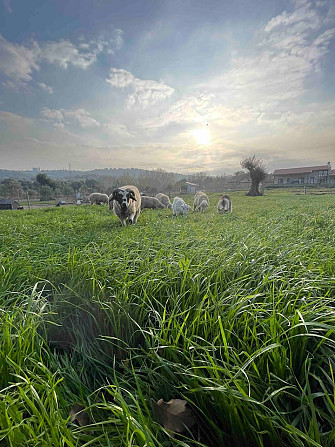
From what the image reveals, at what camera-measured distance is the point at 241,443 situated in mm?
704

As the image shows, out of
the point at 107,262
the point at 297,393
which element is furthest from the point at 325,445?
the point at 107,262

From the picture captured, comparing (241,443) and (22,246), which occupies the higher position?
(22,246)

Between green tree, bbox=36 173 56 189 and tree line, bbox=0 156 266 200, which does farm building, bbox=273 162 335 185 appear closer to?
tree line, bbox=0 156 266 200

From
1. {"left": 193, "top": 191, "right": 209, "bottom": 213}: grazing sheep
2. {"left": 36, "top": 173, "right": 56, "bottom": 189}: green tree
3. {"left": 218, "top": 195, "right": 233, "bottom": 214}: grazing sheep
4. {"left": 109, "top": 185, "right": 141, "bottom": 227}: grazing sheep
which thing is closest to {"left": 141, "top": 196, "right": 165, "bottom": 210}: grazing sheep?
{"left": 193, "top": 191, "right": 209, "bottom": 213}: grazing sheep

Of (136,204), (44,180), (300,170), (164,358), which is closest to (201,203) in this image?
(136,204)

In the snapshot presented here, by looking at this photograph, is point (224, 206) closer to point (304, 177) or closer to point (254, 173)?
point (254, 173)

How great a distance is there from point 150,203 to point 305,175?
4809cm

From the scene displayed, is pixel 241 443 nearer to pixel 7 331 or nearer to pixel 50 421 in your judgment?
pixel 50 421

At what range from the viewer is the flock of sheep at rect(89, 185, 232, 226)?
233 inches

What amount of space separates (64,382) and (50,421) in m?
0.31

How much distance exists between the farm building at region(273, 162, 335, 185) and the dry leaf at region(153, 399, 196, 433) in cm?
4994

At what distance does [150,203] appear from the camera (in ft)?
44.2

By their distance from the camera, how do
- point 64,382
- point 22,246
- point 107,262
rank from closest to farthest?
point 64,382
point 107,262
point 22,246

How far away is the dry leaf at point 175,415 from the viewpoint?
0.73 m
